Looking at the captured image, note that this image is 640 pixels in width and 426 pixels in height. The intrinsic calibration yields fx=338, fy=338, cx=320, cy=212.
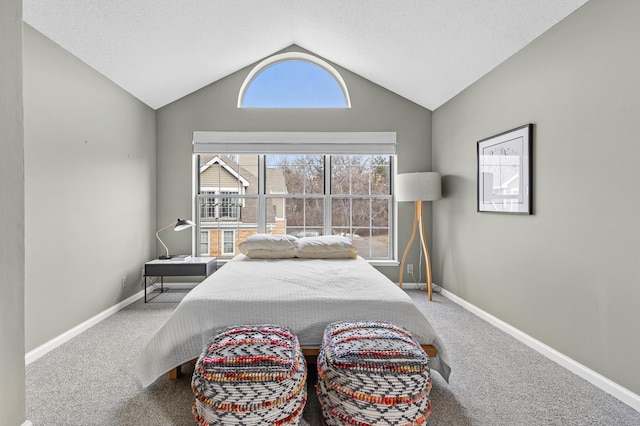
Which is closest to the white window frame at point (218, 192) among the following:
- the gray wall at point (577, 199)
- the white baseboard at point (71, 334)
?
the white baseboard at point (71, 334)

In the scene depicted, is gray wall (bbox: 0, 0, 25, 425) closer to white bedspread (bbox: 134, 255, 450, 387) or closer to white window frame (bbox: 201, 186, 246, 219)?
white bedspread (bbox: 134, 255, 450, 387)

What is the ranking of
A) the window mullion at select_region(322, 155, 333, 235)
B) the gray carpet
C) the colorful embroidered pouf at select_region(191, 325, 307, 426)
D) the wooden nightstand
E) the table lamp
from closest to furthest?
the colorful embroidered pouf at select_region(191, 325, 307, 426), the gray carpet, the wooden nightstand, the table lamp, the window mullion at select_region(322, 155, 333, 235)

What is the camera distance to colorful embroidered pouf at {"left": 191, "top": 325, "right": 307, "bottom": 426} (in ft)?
4.77

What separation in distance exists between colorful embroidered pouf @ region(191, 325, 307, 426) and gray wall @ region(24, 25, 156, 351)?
5.70ft

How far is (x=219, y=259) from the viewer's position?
4434mm

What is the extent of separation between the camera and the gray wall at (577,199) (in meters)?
1.91

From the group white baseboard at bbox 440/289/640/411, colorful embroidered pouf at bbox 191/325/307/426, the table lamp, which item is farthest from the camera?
the table lamp

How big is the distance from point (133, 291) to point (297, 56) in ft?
11.5

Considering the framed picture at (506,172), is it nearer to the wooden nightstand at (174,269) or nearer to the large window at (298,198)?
the large window at (298,198)

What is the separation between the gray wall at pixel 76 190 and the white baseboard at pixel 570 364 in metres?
3.66

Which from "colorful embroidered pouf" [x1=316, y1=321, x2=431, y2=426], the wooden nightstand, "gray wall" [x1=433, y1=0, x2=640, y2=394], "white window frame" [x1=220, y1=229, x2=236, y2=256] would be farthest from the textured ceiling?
"colorful embroidered pouf" [x1=316, y1=321, x2=431, y2=426]

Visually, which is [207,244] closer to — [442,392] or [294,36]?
[294,36]

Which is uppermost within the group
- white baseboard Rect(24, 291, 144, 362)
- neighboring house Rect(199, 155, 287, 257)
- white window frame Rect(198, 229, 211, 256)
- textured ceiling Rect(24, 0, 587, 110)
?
textured ceiling Rect(24, 0, 587, 110)

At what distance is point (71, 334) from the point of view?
277 centimetres
